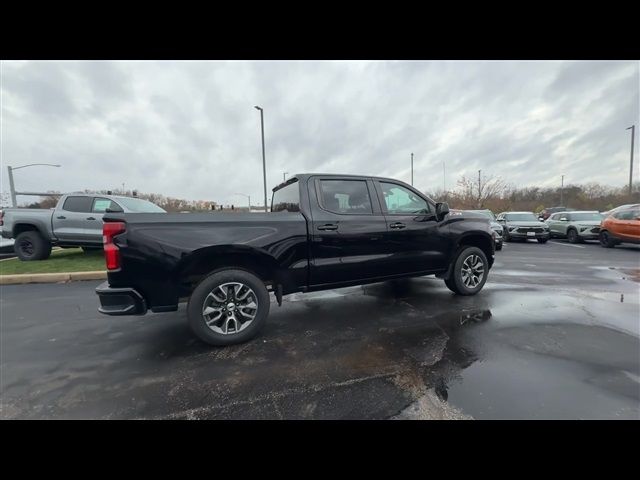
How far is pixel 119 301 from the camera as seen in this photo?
2.88 meters

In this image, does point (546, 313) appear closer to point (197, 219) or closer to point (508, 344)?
point (508, 344)

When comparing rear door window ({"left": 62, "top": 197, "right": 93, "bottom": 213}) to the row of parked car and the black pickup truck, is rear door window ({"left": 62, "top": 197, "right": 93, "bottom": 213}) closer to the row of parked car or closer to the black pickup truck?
the black pickup truck

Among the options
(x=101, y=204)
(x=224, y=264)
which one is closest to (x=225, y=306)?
(x=224, y=264)

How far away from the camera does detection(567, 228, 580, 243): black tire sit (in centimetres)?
1345

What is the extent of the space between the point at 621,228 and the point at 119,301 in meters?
15.9

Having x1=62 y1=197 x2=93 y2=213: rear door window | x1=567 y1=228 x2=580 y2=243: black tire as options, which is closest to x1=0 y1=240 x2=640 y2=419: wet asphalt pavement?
x1=62 y1=197 x2=93 y2=213: rear door window

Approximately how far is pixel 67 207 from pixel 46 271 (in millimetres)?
2019

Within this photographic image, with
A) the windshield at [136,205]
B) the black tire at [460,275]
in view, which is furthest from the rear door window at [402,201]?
the windshield at [136,205]

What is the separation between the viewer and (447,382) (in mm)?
2438

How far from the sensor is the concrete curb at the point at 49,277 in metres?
6.13

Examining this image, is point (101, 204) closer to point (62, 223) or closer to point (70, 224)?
point (70, 224)

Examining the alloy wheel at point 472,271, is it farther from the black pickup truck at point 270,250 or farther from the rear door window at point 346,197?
the rear door window at point 346,197

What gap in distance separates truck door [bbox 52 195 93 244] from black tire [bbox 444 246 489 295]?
9027 mm
